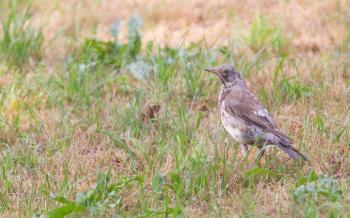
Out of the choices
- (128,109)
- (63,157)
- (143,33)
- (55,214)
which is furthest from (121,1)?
(55,214)

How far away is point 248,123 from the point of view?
20.0 ft

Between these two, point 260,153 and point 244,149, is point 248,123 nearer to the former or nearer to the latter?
point 244,149

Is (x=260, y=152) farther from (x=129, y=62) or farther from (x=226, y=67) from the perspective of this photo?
(x=129, y=62)

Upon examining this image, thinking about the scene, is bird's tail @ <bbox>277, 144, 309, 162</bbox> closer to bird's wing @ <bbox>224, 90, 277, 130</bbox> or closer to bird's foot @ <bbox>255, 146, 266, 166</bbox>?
bird's foot @ <bbox>255, 146, 266, 166</bbox>

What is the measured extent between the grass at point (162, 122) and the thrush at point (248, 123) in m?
0.13

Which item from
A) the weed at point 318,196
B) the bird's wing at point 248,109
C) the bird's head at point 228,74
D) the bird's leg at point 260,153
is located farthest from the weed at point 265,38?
the weed at point 318,196

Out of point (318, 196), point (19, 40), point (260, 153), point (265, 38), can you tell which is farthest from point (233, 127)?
point (19, 40)

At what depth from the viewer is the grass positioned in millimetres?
5277

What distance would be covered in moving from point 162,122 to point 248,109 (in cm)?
78

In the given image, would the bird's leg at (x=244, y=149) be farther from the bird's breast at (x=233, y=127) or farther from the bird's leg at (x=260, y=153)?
the bird's leg at (x=260, y=153)

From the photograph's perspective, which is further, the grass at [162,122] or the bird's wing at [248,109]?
the bird's wing at [248,109]

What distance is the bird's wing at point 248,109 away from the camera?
19.8 ft

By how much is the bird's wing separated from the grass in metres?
0.23

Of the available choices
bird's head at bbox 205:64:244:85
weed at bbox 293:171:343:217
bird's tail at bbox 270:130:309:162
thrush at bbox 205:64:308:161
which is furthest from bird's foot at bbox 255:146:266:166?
bird's head at bbox 205:64:244:85
